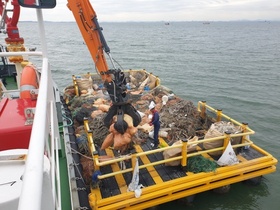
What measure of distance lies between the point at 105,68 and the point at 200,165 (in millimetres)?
3524

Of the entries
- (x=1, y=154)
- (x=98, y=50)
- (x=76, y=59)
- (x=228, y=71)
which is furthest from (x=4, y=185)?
(x=76, y=59)

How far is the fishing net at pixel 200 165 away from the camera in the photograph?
220 inches

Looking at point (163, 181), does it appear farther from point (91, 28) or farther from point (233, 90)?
point (233, 90)

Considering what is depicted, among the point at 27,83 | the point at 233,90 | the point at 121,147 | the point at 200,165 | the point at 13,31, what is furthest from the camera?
the point at 233,90

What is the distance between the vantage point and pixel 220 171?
18.5 feet

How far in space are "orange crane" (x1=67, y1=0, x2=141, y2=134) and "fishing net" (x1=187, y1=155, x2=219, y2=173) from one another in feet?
5.45

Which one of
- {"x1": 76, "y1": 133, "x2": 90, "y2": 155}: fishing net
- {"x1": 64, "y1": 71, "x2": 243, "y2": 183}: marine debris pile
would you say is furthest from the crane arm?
{"x1": 76, "y1": 133, "x2": 90, "y2": 155}: fishing net

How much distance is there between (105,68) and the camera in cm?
642

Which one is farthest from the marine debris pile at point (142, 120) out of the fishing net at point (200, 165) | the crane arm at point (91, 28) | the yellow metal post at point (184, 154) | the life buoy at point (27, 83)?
the life buoy at point (27, 83)

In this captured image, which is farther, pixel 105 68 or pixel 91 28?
pixel 105 68

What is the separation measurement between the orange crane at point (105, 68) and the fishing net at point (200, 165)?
5.45ft

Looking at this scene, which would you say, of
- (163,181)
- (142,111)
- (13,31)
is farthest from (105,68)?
(13,31)

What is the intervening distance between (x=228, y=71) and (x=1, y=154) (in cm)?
2177

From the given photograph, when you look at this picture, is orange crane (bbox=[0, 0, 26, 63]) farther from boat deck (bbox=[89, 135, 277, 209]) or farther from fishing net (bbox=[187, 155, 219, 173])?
fishing net (bbox=[187, 155, 219, 173])
